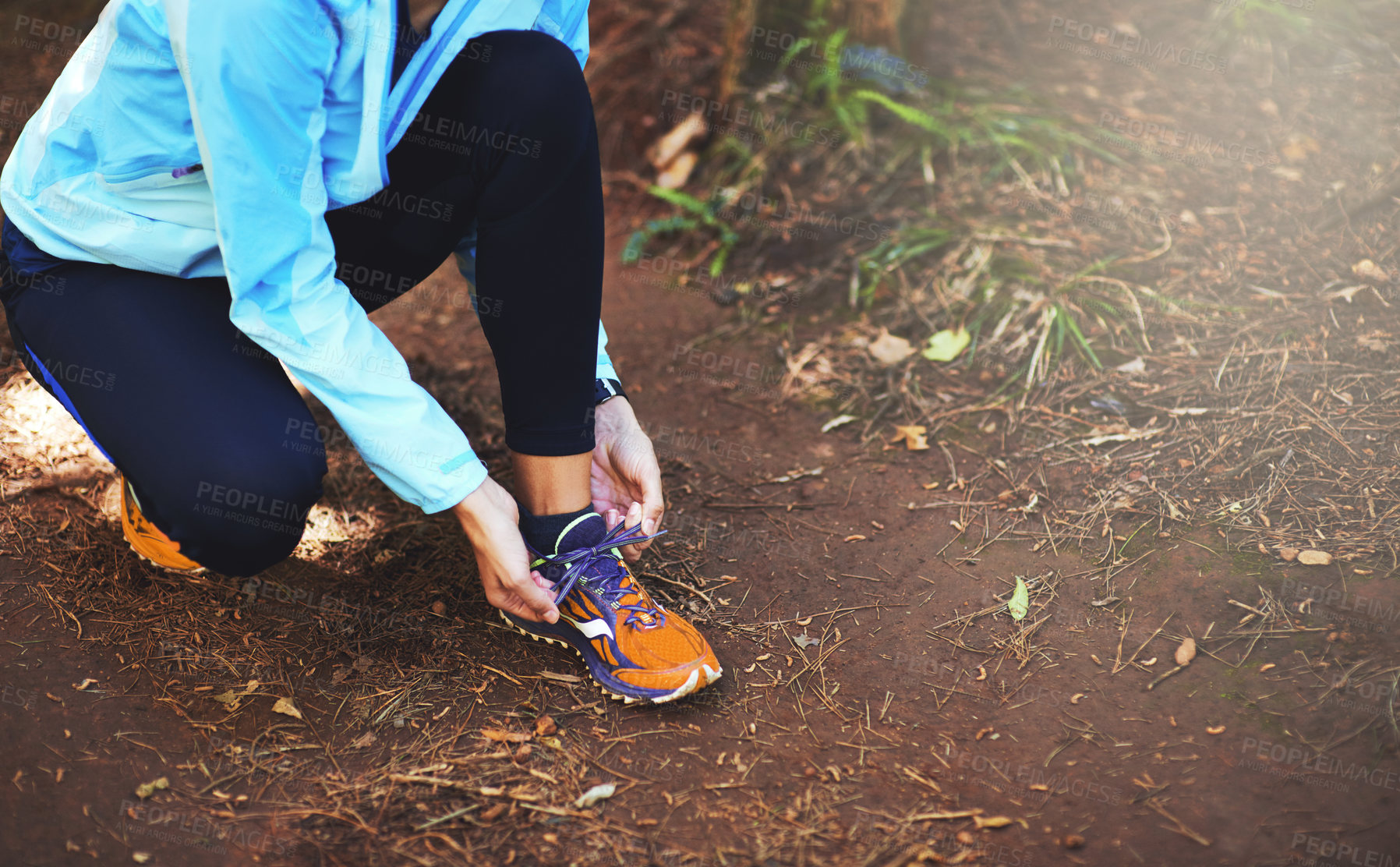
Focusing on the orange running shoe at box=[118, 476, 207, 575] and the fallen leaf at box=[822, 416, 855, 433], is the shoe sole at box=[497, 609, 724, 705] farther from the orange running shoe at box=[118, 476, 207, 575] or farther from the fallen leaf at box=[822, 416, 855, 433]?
the fallen leaf at box=[822, 416, 855, 433]

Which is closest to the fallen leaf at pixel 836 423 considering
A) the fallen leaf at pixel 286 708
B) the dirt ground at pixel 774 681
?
the dirt ground at pixel 774 681

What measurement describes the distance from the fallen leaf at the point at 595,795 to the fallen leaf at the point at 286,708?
1.83ft

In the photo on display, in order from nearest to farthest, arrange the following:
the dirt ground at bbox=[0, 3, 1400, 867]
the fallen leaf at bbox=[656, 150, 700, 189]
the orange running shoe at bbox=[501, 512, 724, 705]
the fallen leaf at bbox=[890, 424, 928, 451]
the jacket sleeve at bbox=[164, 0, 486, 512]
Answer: the jacket sleeve at bbox=[164, 0, 486, 512] < the dirt ground at bbox=[0, 3, 1400, 867] < the orange running shoe at bbox=[501, 512, 724, 705] < the fallen leaf at bbox=[890, 424, 928, 451] < the fallen leaf at bbox=[656, 150, 700, 189]

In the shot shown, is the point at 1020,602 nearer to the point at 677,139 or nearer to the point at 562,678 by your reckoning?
the point at 562,678

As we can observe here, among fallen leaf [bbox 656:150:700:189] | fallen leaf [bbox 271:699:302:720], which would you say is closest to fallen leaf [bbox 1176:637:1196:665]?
fallen leaf [bbox 271:699:302:720]

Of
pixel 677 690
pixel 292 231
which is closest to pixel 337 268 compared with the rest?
pixel 292 231

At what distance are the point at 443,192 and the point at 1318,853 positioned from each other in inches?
71.1

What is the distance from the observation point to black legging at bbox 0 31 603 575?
1405 mm

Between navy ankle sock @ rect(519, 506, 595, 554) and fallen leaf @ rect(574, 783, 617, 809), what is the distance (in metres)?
0.44

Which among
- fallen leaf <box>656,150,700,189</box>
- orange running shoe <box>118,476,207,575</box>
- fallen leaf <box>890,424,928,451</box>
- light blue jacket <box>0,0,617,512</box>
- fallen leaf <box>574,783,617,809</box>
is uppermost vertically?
light blue jacket <box>0,0,617,512</box>

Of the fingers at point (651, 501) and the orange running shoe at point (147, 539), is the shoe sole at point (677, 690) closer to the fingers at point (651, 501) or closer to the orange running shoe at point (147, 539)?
the fingers at point (651, 501)

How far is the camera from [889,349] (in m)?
2.51

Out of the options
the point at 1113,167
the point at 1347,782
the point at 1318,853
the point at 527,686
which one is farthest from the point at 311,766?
the point at 1113,167

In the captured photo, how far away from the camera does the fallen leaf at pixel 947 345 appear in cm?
245
